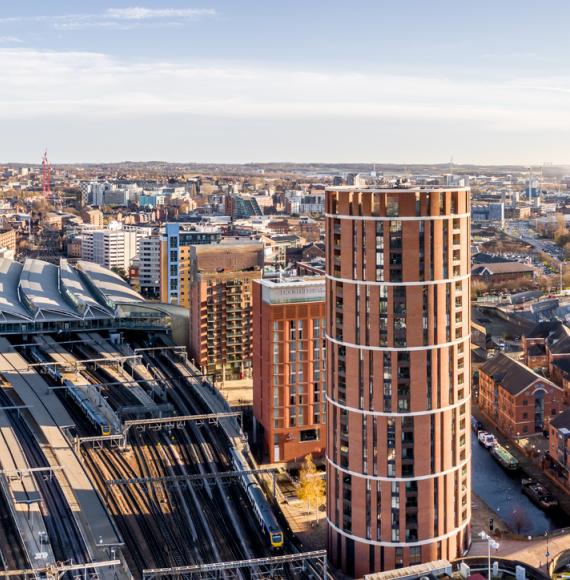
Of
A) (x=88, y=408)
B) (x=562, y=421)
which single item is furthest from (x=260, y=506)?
(x=562, y=421)

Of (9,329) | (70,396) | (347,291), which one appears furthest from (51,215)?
(347,291)

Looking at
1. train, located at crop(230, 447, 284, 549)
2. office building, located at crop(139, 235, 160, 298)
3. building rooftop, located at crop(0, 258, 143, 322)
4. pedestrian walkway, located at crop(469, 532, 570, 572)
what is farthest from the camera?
office building, located at crop(139, 235, 160, 298)

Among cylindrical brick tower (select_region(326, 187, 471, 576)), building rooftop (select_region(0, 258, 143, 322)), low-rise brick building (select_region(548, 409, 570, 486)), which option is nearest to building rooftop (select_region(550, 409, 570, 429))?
low-rise brick building (select_region(548, 409, 570, 486))

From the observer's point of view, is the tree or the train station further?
the tree

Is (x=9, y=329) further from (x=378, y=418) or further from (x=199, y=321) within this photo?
(x=378, y=418)

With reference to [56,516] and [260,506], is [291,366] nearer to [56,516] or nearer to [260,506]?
[260,506]

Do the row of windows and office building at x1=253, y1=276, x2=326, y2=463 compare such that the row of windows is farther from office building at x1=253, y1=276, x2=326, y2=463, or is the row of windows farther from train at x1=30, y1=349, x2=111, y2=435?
train at x1=30, y1=349, x2=111, y2=435
